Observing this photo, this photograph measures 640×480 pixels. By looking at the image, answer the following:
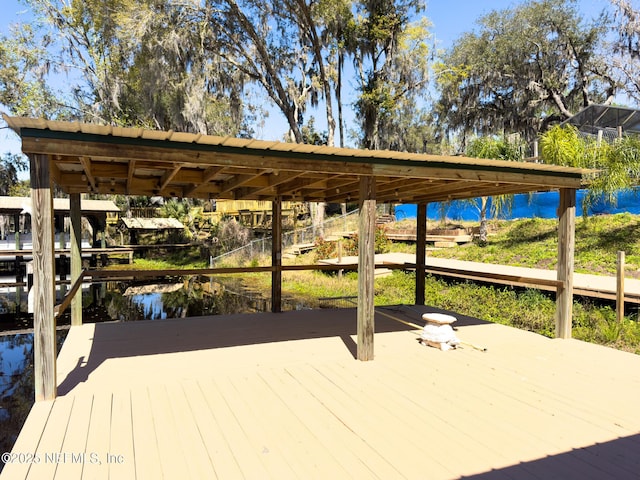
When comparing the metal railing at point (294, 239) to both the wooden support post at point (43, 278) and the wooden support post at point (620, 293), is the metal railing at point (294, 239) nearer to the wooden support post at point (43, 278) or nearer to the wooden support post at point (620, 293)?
the wooden support post at point (620, 293)

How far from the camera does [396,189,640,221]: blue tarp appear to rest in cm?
1575

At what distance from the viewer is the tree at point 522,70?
2381cm

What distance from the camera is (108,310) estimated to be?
1362 cm

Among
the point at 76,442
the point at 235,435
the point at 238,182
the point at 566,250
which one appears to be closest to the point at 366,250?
the point at 238,182

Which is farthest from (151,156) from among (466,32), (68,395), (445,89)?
(466,32)

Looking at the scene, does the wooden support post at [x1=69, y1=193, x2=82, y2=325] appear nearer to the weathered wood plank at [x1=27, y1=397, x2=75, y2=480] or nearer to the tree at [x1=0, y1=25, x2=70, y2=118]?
the weathered wood plank at [x1=27, y1=397, x2=75, y2=480]

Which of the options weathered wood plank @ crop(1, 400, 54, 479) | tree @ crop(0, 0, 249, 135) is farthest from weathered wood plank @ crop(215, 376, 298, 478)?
tree @ crop(0, 0, 249, 135)

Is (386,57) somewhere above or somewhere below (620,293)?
above

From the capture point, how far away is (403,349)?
6102 mm

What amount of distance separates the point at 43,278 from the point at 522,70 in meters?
27.2

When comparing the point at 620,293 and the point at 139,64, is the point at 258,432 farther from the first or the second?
the point at 139,64

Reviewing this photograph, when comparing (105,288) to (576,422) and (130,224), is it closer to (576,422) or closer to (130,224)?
(130,224)

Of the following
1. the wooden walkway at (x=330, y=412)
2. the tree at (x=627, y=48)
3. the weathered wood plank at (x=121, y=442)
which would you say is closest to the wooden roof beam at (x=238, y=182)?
the wooden walkway at (x=330, y=412)

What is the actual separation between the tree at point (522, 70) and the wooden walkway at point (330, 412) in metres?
21.1
